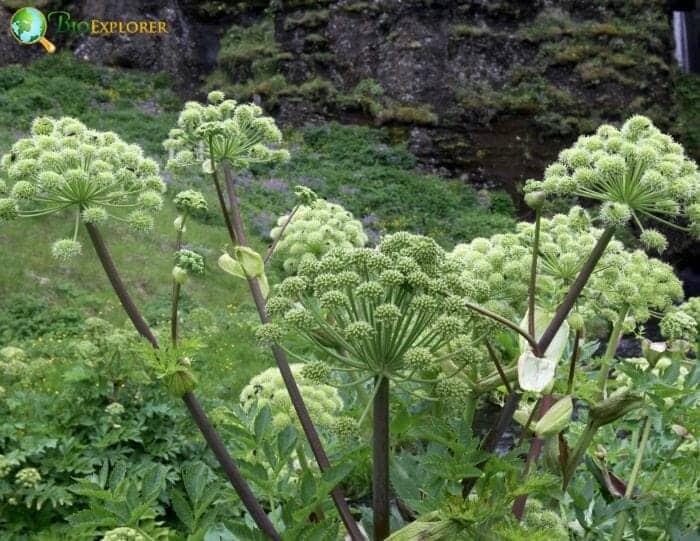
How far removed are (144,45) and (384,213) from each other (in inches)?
489

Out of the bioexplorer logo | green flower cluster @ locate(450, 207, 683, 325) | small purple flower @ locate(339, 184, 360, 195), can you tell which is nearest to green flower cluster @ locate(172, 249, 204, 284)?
green flower cluster @ locate(450, 207, 683, 325)

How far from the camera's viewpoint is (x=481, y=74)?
2070cm

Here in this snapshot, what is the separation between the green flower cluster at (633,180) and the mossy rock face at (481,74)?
18340 mm

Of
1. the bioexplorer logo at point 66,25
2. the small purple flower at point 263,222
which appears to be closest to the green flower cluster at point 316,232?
the small purple flower at point 263,222

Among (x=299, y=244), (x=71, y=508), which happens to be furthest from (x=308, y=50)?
(x=299, y=244)

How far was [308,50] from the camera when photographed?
71.6ft

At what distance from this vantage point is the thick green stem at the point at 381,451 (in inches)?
40.7

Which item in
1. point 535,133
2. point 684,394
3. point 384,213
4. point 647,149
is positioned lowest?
point 384,213

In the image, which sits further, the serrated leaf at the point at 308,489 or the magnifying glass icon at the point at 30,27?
the magnifying glass icon at the point at 30,27

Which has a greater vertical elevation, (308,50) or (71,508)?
(308,50)

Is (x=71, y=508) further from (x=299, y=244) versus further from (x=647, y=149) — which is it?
(x=647, y=149)

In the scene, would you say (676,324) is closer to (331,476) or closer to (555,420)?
(555,420)

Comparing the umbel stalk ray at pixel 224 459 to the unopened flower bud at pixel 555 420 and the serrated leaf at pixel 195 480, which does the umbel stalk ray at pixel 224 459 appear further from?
the unopened flower bud at pixel 555 420

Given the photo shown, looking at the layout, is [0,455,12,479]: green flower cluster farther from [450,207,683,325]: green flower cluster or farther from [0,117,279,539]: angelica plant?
[450,207,683,325]: green flower cluster
